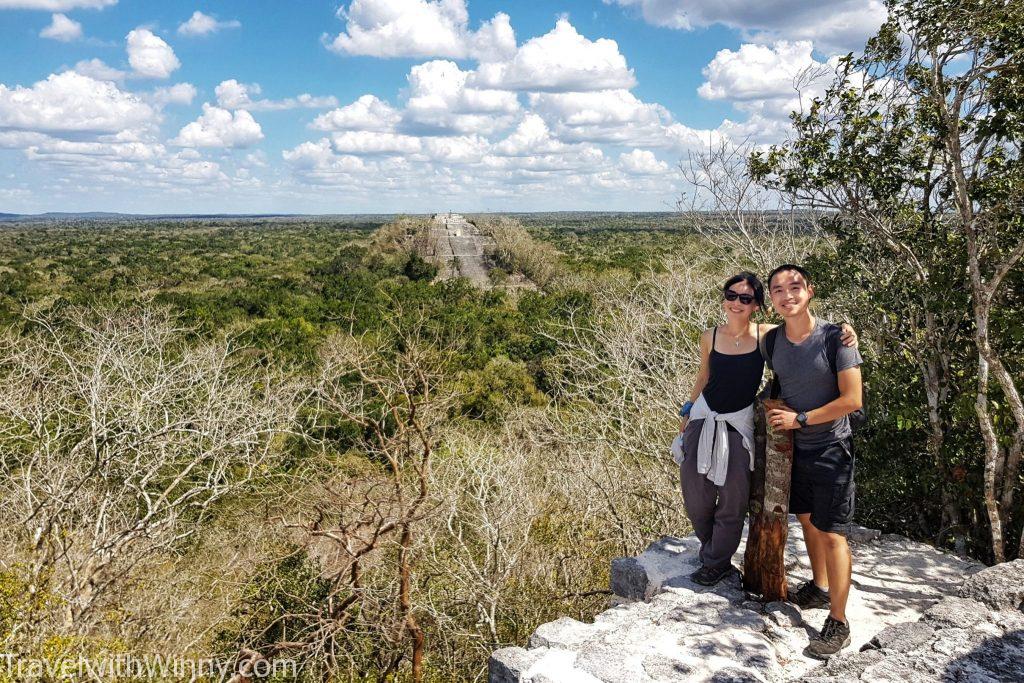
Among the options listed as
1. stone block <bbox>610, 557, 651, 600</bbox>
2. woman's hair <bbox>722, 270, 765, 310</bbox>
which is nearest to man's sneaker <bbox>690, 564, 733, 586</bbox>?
stone block <bbox>610, 557, 651, 600</bbox>

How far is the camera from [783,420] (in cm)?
314

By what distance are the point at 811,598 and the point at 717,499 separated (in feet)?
2.25

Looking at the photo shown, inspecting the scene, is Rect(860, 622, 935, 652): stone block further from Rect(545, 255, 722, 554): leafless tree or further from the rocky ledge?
Rect(545, 255, 722, 554): leafless tree

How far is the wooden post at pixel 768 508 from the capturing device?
330 centimetres

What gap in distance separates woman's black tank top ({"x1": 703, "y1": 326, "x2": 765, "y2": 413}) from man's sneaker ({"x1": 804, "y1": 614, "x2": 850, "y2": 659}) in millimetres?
1128

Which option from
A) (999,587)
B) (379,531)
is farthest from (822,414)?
(379,531)

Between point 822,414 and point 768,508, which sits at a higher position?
point 822,414

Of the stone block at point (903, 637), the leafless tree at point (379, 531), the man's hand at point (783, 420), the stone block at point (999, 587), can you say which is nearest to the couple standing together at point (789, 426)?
the man's hand at point (783, 420)

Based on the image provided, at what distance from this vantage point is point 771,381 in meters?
3.43

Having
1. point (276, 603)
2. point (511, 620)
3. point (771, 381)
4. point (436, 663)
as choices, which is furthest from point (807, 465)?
point (276, 603)

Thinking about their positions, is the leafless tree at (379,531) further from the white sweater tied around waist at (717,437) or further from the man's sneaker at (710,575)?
the white sweater tied around waist at (717,437)

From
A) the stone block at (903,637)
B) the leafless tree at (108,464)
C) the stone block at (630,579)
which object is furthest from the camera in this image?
the leafless tree at (108,464)

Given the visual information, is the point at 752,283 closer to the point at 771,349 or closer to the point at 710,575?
the point at 771,349

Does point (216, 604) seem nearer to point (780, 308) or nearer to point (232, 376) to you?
point (232, 376)
